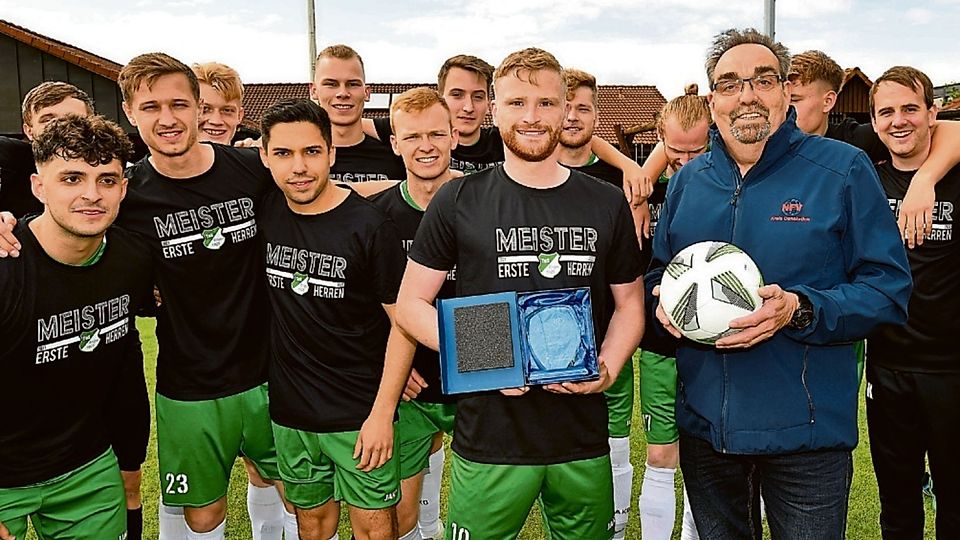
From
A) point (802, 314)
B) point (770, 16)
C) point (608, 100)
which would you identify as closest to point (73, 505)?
point (802, 314)

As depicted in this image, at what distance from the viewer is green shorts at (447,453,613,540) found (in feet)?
9.30

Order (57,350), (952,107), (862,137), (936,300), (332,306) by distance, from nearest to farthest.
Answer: (57,350), (332,306), (936,300), (862,137), (952,107)

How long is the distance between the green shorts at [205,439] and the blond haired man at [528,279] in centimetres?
117

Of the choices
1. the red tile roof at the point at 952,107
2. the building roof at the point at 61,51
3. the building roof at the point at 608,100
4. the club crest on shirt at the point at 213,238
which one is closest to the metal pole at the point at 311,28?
the building roof at the point at 61,51

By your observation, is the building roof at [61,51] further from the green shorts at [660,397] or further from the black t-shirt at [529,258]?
the black t-shirt at [529,258]

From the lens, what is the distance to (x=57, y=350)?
3010 millimetres

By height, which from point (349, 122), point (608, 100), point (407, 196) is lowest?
point (407, 196)

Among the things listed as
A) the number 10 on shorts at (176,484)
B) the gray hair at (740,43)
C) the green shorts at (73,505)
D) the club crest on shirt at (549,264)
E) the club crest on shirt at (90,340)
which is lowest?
the number 10 on shorts at (176,484)

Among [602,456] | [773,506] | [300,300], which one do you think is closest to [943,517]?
[773,506]

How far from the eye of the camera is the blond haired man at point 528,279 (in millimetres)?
2824

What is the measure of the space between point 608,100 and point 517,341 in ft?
111

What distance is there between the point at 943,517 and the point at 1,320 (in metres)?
4.51

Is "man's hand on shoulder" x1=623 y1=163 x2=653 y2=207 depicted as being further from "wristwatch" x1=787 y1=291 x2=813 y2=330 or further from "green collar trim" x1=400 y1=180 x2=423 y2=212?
"wristwatch" x1=787 y1=291 x2=813 y2=330

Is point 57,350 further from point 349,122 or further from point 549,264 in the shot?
point 349,122
